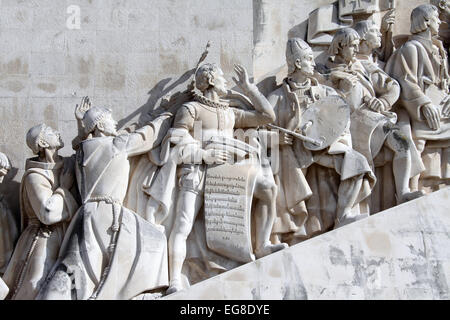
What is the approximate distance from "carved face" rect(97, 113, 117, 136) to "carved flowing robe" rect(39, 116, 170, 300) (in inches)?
2.7

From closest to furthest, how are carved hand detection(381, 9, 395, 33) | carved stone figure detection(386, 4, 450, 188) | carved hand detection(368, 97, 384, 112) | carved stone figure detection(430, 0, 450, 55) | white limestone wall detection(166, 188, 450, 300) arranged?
1. white limestone wall detection(166, 188, 450, 300)
2. carved hand detection(368, 97, 384, 112)
3. carved stone figure detection(386, 4, 450, 188)
4. carved hand detection(381, 9, 395, 33)
5. carved stone figure detection(430, 0, 450, 55)

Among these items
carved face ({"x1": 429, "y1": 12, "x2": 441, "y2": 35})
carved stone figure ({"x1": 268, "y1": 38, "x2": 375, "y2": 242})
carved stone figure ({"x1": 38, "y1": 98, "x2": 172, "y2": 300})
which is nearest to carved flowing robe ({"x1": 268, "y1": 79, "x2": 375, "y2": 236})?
carved stone figure ({"x1": 268, "y1": 38, "x2": 375, "y2": 242})

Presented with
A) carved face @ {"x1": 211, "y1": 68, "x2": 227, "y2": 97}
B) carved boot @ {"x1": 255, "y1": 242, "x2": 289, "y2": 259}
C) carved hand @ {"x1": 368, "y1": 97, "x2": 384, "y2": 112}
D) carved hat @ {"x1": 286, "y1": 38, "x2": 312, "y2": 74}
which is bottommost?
carved boot @ {"x1": 255, "y1": 242, "x2": 289, "y2": 259}

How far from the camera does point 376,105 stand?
12.2 metres

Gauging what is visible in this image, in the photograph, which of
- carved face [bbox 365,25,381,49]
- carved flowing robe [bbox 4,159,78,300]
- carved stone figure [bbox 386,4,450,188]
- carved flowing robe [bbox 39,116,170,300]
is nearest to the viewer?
carved flowing robe [bbox 39,116,170,300]

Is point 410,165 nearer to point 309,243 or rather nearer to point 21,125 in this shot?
point 309,243

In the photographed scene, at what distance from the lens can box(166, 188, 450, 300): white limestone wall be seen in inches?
420

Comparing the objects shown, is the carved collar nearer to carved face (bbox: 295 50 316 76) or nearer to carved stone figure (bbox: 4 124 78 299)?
carved face (bbox: 295 50 316 76)

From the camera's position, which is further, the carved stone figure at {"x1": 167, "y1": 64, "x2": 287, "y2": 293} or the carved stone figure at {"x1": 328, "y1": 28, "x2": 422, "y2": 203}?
the carved stone figure at {"x1": 328, "y1": 28, "x2": 422, "y2": 203}

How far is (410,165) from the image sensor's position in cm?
1203

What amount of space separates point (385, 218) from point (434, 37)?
8.45 feet

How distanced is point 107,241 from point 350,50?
122 inches

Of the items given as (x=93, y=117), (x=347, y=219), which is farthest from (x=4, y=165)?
(x=347, y=219)
